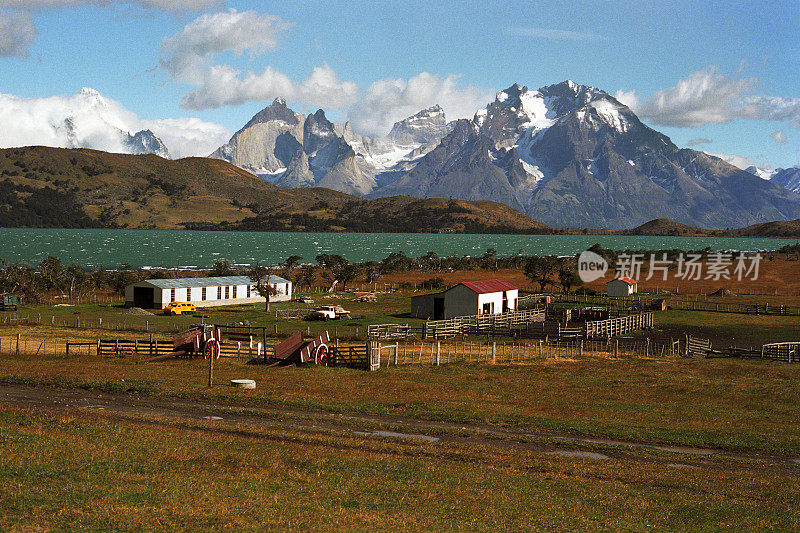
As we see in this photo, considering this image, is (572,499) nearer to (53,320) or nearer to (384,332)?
(384,332)

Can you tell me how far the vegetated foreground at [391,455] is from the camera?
16.6 metres

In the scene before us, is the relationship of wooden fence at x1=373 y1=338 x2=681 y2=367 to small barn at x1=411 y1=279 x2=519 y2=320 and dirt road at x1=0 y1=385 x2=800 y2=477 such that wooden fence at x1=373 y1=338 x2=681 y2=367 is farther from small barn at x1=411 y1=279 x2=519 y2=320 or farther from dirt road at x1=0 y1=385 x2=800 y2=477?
dirt road at x1=0 y1=385 x2=800 y2=477

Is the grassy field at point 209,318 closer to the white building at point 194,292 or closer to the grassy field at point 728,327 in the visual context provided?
the white building at point 194,292

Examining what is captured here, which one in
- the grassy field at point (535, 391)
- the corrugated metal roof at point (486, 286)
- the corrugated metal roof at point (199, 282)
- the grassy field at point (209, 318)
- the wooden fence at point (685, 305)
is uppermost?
the corrugated metal roof at point (486, 286)

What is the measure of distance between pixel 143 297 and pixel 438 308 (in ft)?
122

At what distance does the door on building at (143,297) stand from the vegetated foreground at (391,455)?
49281 mm

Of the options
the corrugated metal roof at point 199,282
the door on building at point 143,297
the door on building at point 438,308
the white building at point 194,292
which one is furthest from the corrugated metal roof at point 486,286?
the door on building at point 143,297

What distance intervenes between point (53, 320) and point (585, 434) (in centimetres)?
6173

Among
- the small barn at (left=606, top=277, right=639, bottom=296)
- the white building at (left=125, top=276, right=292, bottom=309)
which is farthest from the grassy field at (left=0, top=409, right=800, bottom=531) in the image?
the small barn at (left=606, top=277, right=639, bottom=296)

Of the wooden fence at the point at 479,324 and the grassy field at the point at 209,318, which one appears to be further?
the grassy field at the point at 209,318

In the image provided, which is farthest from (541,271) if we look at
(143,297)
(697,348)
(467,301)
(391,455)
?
(391,455)

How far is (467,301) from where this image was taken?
7456cm

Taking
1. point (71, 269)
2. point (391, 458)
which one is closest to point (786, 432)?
point (391, 458)

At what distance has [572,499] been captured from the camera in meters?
18.5
